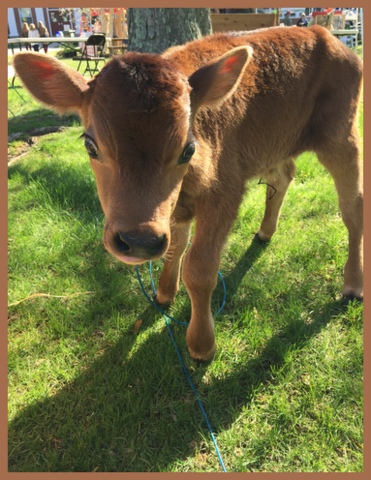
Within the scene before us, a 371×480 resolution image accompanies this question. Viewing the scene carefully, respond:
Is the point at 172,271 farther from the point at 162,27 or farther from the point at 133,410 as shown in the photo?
the point at 162,27

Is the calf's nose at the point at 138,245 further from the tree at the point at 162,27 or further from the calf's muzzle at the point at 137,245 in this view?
the tree at the point at 162,27

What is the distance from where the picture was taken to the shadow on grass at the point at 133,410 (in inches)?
93.6

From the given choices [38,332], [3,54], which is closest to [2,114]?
[3,54]

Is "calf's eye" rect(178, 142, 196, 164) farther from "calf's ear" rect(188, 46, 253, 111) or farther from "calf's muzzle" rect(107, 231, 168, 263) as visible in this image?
"calf's muzzle" rect(107, 231, 168, 263)

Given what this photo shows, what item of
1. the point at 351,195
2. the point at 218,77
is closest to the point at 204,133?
the point at 218,77

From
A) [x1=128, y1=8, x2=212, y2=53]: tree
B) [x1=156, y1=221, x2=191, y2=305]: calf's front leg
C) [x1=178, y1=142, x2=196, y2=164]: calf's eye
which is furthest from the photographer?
[x1=128, y1=8, x2=212, y2=53]: tree

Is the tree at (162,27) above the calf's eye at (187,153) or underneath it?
above

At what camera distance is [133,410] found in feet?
8.46

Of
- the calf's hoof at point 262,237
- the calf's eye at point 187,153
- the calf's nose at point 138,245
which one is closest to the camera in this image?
the calf's nose at point 138,245

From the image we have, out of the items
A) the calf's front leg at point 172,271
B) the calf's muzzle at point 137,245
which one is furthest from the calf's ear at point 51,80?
the calf's front leg at point 172,271

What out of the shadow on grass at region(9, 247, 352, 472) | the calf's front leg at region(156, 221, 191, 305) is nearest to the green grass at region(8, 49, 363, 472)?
the shadow on grass at region(9, 247, 352, 472)

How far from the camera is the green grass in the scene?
94.8 inches

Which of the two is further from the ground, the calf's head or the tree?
the tree

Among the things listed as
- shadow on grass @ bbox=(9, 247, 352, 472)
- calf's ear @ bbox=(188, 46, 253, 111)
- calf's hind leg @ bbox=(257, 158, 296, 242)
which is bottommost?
shadow on grass @ bbox=(9, 247, 352, 472)
